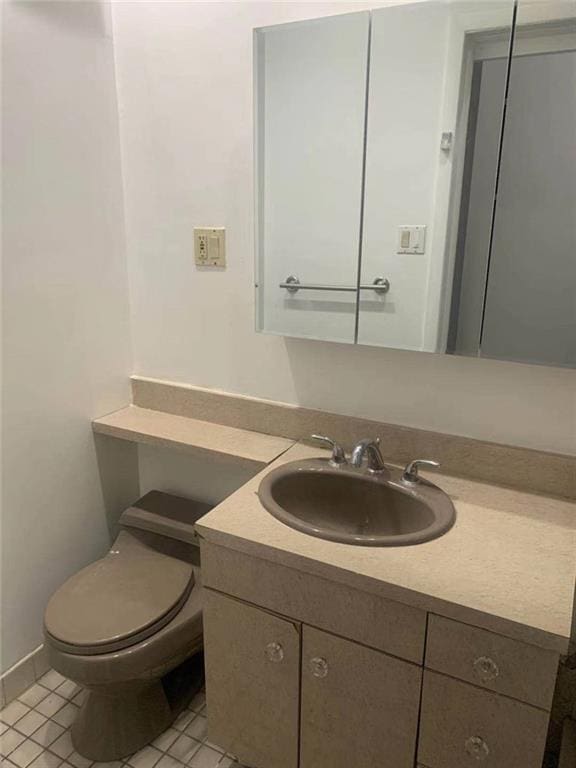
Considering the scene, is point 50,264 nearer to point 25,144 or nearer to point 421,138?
point 25,144

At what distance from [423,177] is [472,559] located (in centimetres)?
85

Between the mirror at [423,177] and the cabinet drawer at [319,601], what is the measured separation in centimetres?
62

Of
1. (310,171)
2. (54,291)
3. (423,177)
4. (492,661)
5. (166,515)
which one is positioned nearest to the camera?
(492,661)

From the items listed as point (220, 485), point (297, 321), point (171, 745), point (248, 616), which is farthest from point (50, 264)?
point (171, 745)

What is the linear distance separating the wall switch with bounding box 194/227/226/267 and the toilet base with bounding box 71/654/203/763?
3.75 ft

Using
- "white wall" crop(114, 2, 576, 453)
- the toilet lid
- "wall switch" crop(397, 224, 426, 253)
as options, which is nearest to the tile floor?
the toilet lid

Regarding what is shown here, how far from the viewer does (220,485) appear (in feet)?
5.83

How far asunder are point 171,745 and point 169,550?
20.2 inches

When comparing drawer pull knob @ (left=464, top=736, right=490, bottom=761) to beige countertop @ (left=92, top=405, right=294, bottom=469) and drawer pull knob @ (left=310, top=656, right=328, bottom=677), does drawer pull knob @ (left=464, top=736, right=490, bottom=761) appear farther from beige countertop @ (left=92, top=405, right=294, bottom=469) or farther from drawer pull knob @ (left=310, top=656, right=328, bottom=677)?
beige countertop @ (left=92, top=405, right=294, bottom=469)

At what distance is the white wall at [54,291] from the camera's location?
140cm

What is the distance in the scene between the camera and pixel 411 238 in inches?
52.1

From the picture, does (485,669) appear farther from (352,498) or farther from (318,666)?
(352,498)

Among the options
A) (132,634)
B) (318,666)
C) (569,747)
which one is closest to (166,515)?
(132,634)

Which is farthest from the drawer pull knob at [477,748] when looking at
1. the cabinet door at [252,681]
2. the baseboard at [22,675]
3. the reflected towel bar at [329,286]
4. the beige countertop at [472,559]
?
the baseboard at [22,675]
